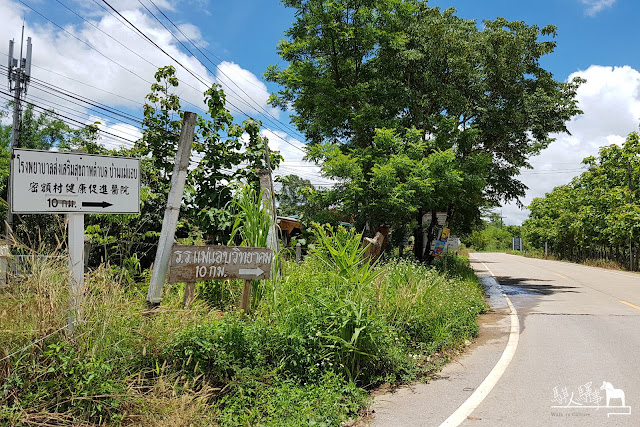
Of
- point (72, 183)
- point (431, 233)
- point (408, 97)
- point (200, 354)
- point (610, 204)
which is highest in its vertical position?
point (408, 97)

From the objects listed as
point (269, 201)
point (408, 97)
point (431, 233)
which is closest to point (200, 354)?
point (269, 201)

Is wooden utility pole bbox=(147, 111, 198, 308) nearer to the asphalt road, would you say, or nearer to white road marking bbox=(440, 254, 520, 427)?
the asphalt road

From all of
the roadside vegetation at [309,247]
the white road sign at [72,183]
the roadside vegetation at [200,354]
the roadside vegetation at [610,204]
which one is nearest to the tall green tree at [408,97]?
the roadside vegetation at [309,247]

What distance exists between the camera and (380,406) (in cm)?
511

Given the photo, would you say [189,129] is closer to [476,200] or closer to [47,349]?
[47,349]

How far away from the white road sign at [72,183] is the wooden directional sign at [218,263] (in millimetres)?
795

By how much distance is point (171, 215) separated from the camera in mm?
Result: 5699

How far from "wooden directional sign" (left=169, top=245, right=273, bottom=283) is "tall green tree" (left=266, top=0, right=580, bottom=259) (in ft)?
22.6

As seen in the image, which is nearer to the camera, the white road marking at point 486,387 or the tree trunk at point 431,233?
the white road marking at point 486,387

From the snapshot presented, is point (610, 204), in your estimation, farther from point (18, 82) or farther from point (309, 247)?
point (18, 82)

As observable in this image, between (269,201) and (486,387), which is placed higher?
(269,201)

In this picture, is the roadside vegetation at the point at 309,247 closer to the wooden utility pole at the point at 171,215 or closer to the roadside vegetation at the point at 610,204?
the wooden utility pole at the point at 171,215

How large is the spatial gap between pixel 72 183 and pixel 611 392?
6.32m

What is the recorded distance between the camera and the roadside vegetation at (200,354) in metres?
3.79
